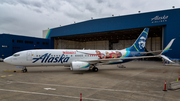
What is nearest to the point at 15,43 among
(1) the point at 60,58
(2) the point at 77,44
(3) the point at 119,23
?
(2) the point at 77,44

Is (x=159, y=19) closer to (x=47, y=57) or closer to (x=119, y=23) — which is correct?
(x=119, y=23)

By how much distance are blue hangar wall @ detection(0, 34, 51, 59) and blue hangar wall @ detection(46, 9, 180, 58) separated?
51.1 feet

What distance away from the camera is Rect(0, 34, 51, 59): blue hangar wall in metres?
38.9

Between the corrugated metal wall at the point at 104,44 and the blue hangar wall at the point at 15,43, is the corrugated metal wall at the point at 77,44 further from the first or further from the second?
the blue hangar wall at the point at 15,43

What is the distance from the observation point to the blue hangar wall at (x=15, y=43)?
3894 cm

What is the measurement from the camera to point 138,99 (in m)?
7.12

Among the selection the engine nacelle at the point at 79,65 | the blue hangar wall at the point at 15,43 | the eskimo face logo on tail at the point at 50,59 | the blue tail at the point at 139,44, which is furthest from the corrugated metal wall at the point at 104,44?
the engine nacelle at the point at 79,65

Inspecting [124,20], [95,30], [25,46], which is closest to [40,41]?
[25,46]

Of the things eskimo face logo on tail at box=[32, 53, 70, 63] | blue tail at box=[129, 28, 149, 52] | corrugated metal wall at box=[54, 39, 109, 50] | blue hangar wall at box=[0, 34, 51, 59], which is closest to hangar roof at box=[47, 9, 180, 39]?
corrugated metal wall at box=[54, 39, 109, 50]

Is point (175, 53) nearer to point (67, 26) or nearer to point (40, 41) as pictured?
point (67, 26)

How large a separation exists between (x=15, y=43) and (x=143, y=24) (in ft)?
145

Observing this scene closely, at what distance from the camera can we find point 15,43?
41.9 m

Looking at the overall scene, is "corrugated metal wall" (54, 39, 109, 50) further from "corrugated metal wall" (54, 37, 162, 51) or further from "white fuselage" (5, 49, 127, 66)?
"white fuselage" (5, 49, 127, 66)

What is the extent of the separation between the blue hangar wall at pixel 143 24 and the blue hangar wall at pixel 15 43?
15582 mm
